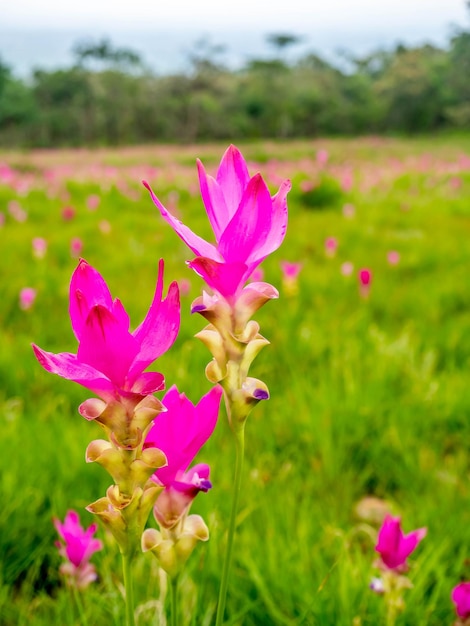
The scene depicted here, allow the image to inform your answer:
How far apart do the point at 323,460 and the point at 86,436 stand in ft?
2.67

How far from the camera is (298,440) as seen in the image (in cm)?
226

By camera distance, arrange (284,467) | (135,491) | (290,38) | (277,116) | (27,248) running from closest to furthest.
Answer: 1. (135,491)
2. (284,467)
3. (27,248)
4. (277,116)
5. (290,38)

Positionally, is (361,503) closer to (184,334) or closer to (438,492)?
(438,492)

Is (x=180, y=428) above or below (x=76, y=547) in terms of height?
above

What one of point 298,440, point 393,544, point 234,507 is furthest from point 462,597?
point 298,440

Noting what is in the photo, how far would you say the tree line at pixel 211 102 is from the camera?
4588 cm

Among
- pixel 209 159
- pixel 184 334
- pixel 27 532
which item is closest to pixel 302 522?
pixel 27 532

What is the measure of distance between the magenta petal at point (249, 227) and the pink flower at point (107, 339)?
10cm

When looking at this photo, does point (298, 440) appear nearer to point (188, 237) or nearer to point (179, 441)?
point (179, 441)

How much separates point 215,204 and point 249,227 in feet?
0.19

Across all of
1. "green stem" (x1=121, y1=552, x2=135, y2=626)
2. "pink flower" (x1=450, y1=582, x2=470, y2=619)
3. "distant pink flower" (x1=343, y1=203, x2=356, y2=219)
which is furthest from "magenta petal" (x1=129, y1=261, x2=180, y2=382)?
"distant pink flower" (x1=343, y1=203, x2=356, y2=219)

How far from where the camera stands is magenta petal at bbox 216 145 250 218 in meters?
0.69

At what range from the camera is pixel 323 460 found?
2.14m

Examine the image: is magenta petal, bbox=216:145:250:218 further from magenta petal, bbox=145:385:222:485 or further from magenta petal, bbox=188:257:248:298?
magenta petal, bbox=145:385:222:485
